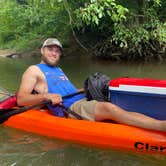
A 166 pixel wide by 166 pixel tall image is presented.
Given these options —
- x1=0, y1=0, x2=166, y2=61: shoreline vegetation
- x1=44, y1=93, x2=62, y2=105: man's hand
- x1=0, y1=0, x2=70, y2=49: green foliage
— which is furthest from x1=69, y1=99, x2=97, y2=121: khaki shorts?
x1=0, y1=0, x2=70, y2=49: green foliage

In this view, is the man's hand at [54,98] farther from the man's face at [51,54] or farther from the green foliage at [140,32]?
the green foliage at [140,32]

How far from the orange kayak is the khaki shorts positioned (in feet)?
0.40

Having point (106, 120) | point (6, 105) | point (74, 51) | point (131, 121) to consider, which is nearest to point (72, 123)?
point (106, 120)

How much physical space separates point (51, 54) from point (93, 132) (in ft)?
4.01

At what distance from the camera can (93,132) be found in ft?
15.1

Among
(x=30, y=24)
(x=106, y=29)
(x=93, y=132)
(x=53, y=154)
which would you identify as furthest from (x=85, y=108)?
(x=30, y=24)

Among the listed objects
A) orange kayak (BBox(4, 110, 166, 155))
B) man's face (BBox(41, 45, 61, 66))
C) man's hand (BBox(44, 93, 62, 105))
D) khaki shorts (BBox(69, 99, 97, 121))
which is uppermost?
man's face (BBox(41, 45, 61, 66))

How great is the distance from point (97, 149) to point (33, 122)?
3.32 feet

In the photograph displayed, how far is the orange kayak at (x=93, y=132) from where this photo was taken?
4.25m

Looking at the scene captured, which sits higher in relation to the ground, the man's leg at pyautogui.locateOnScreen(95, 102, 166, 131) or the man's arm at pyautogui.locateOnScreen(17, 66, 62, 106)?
the man's arm at pyautogui.locateOnScreen(17, 66, 62, 106)

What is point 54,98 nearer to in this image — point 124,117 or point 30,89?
point 30,89

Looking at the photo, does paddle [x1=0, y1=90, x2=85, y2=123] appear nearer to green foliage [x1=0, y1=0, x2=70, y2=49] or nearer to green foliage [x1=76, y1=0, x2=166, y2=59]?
green foliage [x1=76, y1=0, x2=166, y2=59]

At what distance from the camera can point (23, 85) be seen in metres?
5.05

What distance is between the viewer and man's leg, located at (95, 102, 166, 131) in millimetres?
4203
